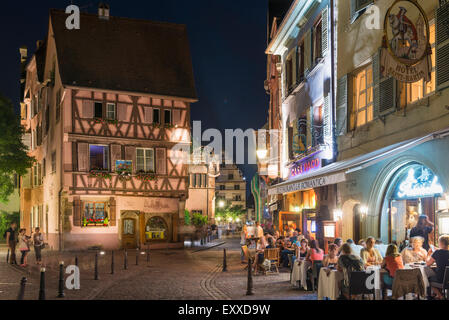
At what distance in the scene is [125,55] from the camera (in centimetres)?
3134

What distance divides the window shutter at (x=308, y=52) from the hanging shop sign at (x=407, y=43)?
7280 millimetres

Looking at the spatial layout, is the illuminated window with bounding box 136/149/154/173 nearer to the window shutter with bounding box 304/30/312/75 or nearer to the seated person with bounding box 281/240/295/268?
the window shutter with bounding box 304/30/312/75

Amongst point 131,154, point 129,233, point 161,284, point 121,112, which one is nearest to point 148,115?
point 121,112

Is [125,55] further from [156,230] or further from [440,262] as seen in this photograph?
[440,262]

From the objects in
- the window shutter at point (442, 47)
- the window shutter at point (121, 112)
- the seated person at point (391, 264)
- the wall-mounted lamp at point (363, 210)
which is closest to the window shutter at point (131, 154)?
the window shutter at point (121, 112)

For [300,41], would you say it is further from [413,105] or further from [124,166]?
[124,166]

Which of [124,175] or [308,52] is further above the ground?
[308,52]

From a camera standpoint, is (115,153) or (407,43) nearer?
(407,43)

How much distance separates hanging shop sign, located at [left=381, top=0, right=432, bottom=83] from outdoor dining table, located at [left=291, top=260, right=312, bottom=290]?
454cm

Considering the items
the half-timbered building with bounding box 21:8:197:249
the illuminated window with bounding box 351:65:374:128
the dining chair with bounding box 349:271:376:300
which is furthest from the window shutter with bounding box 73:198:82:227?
the dining chair with bounding box 349:271:376:300

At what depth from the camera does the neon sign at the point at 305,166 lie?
1761cm

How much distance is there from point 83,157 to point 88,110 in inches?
99.6

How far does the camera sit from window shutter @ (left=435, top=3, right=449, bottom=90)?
404 inches
